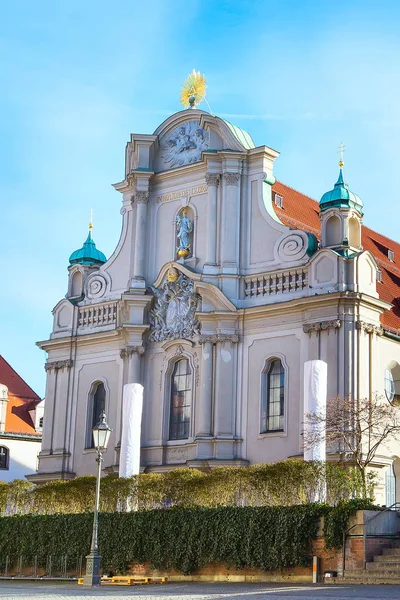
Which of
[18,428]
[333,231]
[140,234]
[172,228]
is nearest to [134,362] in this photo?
[140,234]

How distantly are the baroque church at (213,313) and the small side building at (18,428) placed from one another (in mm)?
15434

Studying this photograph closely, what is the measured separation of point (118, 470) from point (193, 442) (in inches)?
139

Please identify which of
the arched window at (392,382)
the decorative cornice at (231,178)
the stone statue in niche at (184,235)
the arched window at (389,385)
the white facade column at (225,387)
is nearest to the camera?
the arched window at (389,385)

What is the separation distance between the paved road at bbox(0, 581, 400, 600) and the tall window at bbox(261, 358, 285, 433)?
1300cm

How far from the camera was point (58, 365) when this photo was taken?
162 ft

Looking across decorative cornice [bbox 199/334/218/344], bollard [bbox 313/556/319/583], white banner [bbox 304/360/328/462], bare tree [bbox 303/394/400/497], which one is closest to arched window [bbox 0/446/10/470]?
decorative cornice [bbox 199/334/218/344]

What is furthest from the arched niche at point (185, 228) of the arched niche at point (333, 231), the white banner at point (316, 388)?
the white banner at point (316, 388)

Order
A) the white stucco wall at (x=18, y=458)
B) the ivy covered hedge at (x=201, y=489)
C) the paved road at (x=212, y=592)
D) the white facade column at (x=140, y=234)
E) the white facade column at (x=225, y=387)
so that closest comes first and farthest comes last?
the paved road at (x=212, y=592) < the ivy covered hedge at (x=201, y=489) < the white facade column at (x=225, y=387) < the white facade column at (x=140, y=234) < the white stucco wall at (x=18, y=458)

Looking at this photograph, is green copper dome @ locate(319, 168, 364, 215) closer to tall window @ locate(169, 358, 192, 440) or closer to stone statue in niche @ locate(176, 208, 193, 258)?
stone statue in niche @ locate(176, 208, 193, 258)

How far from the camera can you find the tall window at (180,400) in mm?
44188

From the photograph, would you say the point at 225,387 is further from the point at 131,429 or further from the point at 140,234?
the point at 140,234

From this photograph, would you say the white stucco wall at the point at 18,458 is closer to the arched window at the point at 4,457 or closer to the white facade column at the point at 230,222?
the arched window at the point at 4,457

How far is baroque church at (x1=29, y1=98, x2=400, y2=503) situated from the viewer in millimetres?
40469

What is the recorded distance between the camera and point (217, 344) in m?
43.0
